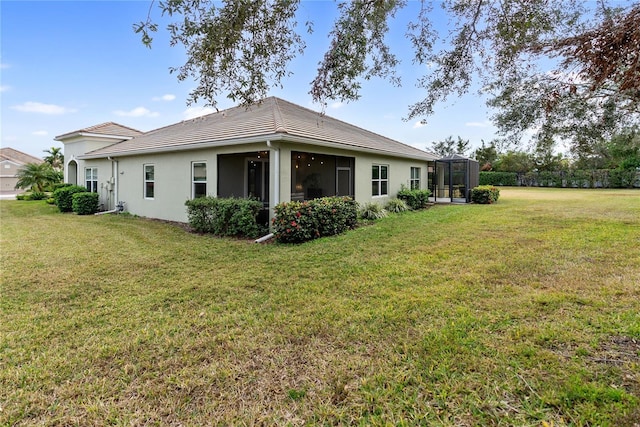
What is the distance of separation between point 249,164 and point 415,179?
919 cm

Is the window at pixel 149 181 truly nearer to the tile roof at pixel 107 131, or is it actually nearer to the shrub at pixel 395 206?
the tile roof at pixel 107 131

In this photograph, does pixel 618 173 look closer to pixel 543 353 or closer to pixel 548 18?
pixel 548 18

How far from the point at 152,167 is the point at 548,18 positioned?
13.2 metres

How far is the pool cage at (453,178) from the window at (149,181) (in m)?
15.1

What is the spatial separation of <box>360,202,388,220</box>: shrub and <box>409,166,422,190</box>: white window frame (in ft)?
16.7

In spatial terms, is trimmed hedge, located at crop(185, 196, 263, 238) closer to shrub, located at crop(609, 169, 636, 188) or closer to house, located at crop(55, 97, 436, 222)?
house, located at crop(55, 97, 436, 222)

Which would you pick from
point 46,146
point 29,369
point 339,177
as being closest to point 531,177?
point 339,177

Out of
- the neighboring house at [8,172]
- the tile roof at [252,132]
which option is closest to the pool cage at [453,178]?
the tile roof at [252,132]

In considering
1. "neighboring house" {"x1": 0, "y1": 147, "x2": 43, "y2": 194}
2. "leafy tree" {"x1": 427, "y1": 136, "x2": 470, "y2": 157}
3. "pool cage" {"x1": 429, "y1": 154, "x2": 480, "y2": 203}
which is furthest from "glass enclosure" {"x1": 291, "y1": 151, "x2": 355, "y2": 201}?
"neighboring house" {"x1": 0, "y1": 147, "x2": 43, "y2": 194}

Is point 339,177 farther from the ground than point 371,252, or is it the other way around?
point 339,177

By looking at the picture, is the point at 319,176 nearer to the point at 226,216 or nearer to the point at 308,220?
the point at 226,216

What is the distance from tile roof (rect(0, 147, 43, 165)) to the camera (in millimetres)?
43388

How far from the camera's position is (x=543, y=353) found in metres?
3.05

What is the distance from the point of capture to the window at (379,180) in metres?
14.3
